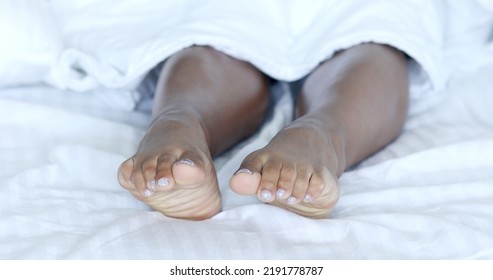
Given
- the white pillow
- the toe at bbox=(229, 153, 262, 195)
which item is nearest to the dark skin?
the toe at bbox=(229, 153, 262, 195)

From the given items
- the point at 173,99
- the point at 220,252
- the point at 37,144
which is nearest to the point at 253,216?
the point at 220,252

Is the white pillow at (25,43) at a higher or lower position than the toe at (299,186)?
lower

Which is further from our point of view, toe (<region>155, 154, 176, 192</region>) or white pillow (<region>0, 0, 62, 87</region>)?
white pillow (<region>0, 0, 62, 87</region>)

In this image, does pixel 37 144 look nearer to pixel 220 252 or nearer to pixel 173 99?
pixel 173 99

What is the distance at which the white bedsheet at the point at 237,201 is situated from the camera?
801 millimetres

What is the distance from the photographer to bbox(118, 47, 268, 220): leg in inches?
31.3

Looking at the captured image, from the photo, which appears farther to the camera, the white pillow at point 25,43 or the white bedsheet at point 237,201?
the white pillow at point 25,43

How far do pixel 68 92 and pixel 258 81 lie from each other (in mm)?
274

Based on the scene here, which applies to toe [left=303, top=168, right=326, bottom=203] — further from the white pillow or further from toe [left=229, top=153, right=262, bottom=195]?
the white pillow

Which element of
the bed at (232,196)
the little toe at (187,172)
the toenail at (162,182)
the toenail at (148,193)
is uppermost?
the little toe at (187,172)

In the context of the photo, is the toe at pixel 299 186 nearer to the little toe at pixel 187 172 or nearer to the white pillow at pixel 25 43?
the little toe at pixel 187 172

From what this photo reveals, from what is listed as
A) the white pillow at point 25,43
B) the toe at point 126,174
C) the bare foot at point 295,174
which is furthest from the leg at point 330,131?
the white pillow at point 25,43
